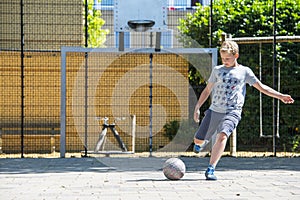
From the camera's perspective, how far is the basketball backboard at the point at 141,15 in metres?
11.6

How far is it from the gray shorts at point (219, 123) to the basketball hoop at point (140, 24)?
4.24 m

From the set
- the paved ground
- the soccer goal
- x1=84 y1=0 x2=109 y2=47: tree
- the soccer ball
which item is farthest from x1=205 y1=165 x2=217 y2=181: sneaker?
x1=84 y1=0 x2=109 y2=47: tree

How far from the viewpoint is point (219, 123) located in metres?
7.66

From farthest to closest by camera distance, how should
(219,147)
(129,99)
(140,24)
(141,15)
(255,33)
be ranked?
(255,33), (129,99), (140,24), (141,15), (219,147)

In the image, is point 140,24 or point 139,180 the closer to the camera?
point 139,180

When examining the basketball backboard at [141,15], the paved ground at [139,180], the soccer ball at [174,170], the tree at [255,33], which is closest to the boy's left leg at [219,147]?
the paved ground at [139,180]

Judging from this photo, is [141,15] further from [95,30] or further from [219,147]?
[95,30]

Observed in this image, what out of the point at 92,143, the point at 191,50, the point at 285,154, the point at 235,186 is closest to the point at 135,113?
the point at 92,143

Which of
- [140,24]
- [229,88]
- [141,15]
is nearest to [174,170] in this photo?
[229,88]

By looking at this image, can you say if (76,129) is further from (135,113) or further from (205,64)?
(205,64)

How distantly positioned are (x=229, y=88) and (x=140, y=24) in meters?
4.61

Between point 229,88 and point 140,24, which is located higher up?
point 140,24

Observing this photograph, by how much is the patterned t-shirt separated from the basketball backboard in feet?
13.6

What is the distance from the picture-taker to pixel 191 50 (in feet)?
39.1
